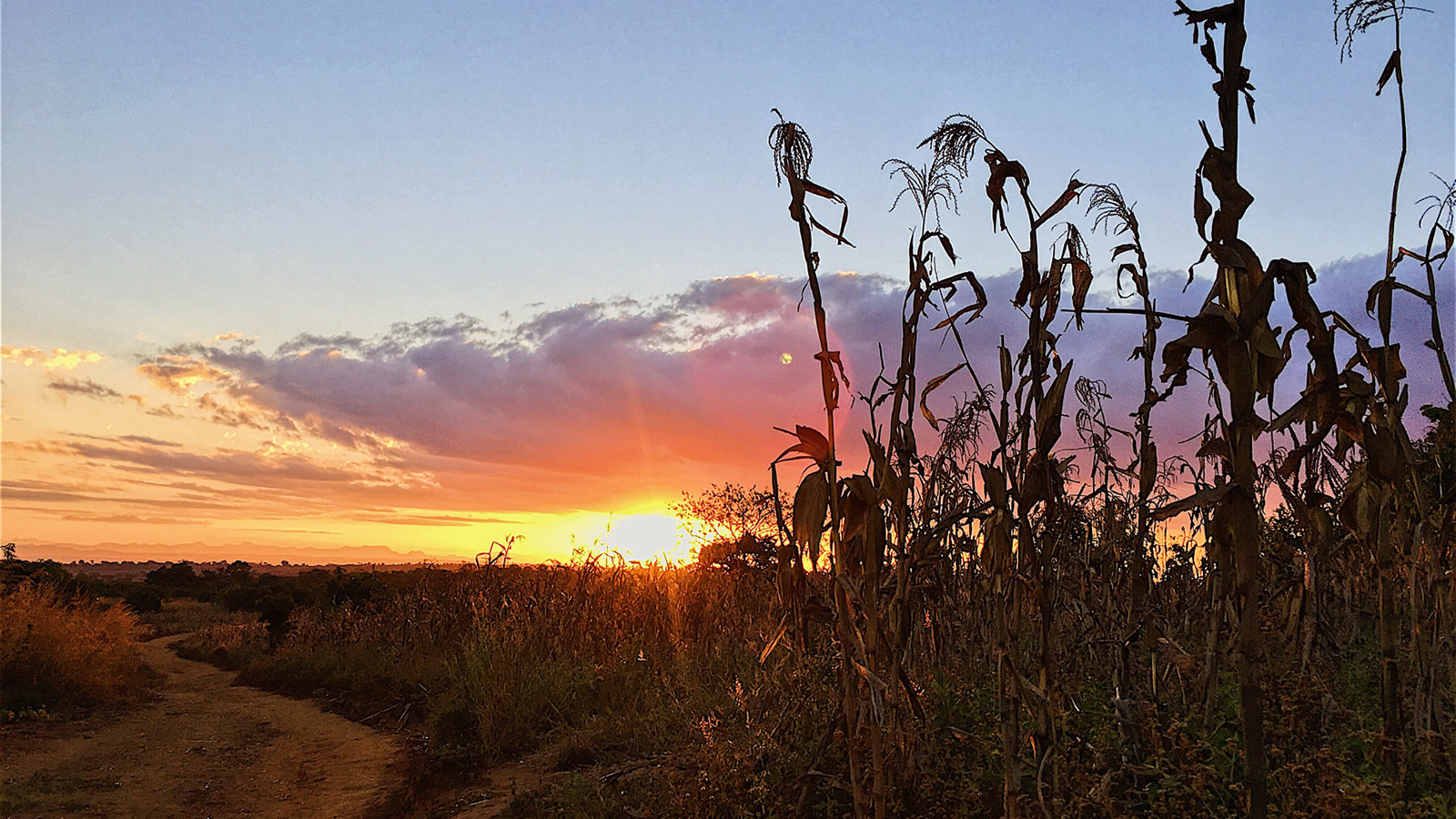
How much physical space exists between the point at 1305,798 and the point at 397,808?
5.24 metres

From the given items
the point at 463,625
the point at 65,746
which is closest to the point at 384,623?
the point at 463,625

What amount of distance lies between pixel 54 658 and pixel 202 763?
4072 mm

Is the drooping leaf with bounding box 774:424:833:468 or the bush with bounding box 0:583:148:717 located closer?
the drooping leaf with bounding box 774:424:833:468

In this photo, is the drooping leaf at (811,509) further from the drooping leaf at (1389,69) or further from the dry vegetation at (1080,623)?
the drooping leaf at (1389,69)

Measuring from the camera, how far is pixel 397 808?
5.76m

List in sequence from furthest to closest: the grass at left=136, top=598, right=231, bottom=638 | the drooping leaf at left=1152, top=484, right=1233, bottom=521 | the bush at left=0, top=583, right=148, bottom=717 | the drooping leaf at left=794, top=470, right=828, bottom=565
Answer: the grass at left=136, top=598, right=231, bottom=638
the bush at left=0, top=583, right=148, bottom=717
the drooping leaf at left=794, top=470, right=828, bottom=565
the drooping leaf at left=1152, top=484, right=1233, bottom=521

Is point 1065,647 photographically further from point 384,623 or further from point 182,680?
point 182,680

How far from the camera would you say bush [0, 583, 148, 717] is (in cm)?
947

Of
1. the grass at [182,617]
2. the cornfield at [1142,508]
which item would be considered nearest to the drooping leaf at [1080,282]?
the cornfield at [1142,508]

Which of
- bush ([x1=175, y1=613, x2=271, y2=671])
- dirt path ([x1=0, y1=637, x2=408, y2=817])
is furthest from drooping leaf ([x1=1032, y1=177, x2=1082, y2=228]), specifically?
bush ([x1=175, y1=613, x2=271, y2=671])

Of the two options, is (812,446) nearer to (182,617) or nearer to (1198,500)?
(1198,500)

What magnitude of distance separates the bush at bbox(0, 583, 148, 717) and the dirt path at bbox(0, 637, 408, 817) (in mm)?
580

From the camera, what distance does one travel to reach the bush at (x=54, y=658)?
9469 millimetres

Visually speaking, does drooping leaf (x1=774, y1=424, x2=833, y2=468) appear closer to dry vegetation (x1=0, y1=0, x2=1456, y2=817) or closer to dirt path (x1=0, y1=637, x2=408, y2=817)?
dry vegetation (x1=0, y1=0, x2=1456, y2=817)
